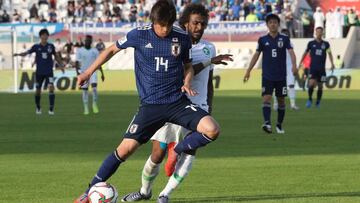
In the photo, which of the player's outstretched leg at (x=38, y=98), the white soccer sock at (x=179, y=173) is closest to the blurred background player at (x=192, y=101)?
the white soccer sock at (x=179, y=173)

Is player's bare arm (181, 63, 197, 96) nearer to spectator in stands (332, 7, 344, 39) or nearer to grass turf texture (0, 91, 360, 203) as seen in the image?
grass turf texture (0, 91, 360, 203)

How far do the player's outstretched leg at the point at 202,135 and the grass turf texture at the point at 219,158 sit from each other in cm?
91

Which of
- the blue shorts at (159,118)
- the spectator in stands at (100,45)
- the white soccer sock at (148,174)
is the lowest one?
the spectator in stands at (100,45)

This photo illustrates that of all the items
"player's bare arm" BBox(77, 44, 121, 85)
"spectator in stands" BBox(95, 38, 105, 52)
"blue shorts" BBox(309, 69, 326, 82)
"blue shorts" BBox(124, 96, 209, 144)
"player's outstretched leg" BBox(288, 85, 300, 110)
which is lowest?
"spectator in stands" BBox(95, 38, 105, 52)

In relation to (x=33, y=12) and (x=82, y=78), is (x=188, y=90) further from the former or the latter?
(x=33, y=12)

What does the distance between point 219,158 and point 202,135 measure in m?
6.13

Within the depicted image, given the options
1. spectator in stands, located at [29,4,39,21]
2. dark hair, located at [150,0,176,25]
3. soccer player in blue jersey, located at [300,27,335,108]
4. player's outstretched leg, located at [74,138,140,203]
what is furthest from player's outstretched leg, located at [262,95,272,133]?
spectator in stands, located at [29,4,39,21]

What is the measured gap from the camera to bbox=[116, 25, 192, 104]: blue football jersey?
10.9 meters

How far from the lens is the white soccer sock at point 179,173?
1113 cm

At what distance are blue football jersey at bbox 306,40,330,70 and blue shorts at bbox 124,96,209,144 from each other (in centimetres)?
2240

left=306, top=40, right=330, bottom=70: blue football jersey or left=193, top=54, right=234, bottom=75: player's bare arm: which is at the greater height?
left=193, top=54, right=234, bottom=75: player's bare arm

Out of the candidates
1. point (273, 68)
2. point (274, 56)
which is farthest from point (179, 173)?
point (274, 56)

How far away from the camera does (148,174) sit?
11570mm

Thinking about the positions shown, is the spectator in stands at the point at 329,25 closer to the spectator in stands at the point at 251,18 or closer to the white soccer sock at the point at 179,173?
the spectator in stands at the point at 251,18
